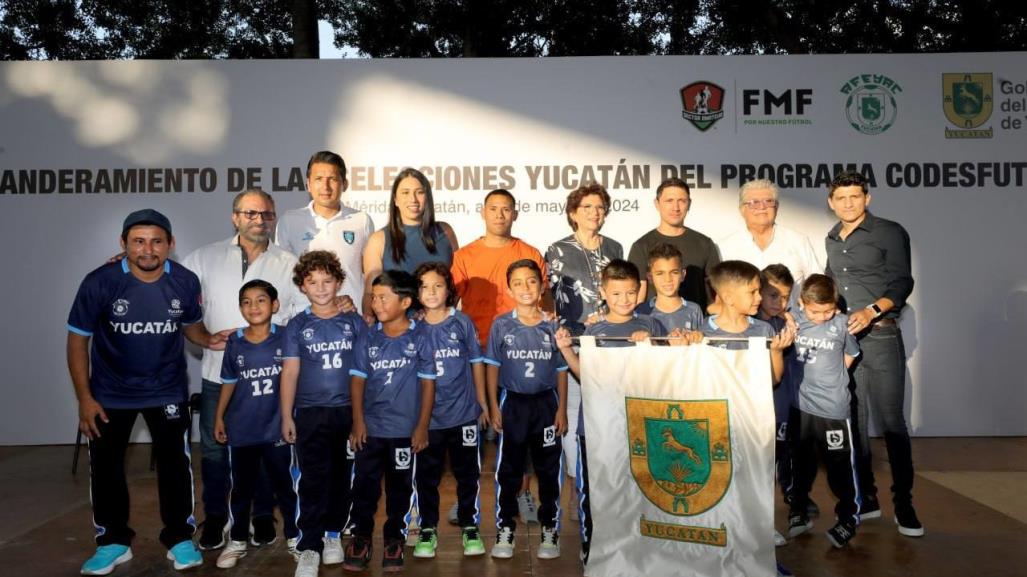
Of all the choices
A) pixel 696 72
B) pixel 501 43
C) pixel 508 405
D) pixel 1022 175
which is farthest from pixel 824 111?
pixel 501 43

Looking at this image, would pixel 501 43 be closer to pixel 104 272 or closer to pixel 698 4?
pixel 698 4

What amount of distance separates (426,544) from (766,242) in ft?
8.05

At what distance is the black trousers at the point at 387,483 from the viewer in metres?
3.82

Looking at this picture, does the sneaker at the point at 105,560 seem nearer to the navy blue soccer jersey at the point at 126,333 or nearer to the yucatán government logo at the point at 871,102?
the navy blue soccer jersey at the point at 126,333

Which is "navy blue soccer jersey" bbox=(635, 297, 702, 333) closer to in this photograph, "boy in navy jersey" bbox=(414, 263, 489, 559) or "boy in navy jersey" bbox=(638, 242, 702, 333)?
"boy in navy jersey" bbox=(638, 242, 702, 333)

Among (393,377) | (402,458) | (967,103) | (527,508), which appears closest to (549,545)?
(527,508)

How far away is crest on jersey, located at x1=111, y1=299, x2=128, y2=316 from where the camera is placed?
378 centimetres

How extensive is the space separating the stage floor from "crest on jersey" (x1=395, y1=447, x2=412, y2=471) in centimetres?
45

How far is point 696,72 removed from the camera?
265 inches

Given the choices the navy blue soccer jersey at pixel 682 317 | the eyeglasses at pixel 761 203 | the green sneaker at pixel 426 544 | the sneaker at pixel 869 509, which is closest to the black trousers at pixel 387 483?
the green sneaker at pixel 426 544

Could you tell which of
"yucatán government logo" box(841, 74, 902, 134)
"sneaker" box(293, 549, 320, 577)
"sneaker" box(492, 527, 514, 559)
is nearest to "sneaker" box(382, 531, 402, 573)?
"sneaker" box(293, 549, 320, 577)

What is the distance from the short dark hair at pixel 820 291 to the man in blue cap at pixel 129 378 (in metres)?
2.99

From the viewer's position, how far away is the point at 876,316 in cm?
425

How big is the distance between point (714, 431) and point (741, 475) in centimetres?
20
